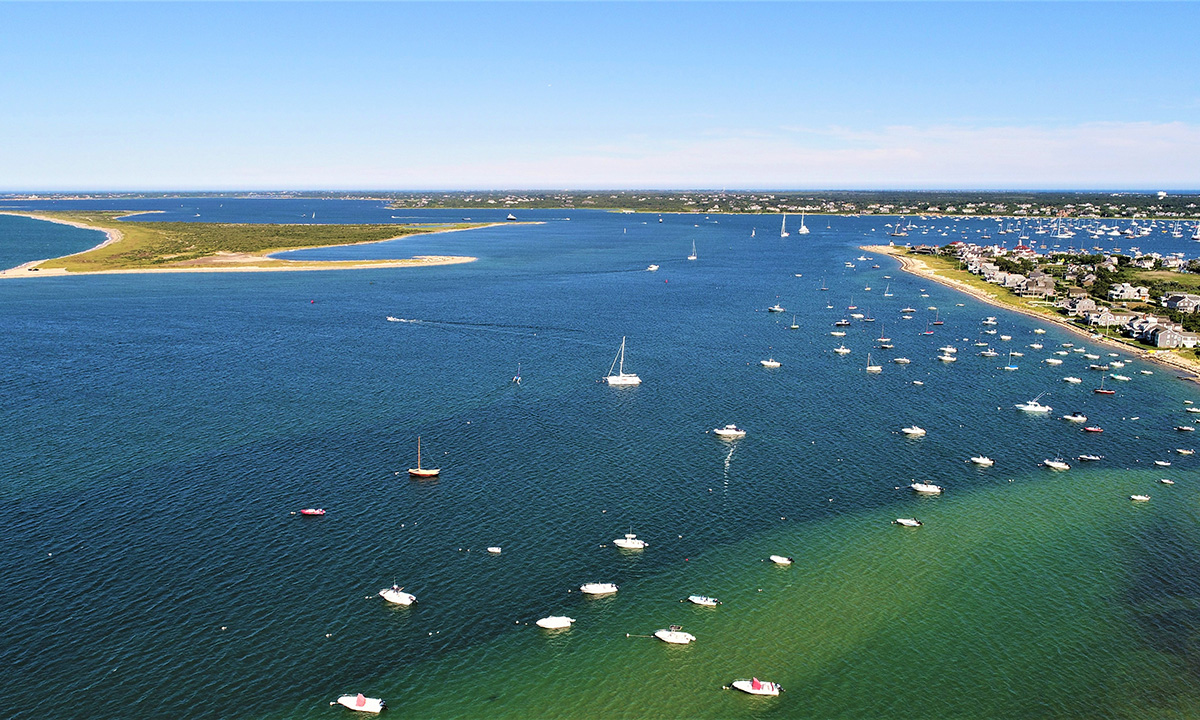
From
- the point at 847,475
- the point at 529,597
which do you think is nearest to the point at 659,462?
the point at 847,475

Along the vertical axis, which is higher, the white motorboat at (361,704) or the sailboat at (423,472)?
the sailboat at (423,472)

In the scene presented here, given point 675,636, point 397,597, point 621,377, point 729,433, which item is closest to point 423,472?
point 397,597

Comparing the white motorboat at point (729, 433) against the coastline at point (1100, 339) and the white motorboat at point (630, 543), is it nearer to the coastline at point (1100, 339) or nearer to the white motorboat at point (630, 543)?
the white motorboat at point (630, 543)

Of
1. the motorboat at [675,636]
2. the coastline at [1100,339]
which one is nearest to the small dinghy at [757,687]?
the motorboat at [675,636]

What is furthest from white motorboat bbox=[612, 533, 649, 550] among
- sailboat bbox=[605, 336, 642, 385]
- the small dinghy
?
sailboat bbox=[605, 336, 642, 385]

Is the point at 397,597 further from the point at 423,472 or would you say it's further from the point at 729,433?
the point at 729,433

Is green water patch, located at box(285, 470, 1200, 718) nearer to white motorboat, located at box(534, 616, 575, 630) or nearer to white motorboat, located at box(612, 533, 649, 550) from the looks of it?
white motorboat, located at box(534, 616, 575, 630)
